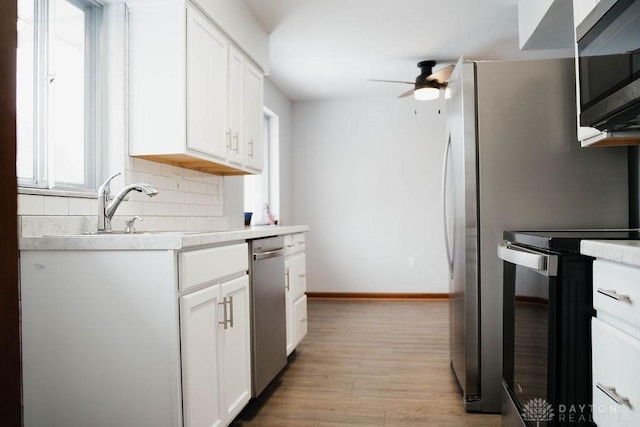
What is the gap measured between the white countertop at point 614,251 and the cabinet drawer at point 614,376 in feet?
0.58

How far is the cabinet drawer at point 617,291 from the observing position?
110cm

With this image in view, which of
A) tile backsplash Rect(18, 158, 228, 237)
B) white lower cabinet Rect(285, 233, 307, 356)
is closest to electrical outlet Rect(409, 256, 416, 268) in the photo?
white lower cabinet Rect(285, 233, 307, 356)

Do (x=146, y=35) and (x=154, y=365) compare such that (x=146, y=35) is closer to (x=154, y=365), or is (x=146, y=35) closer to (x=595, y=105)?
(x=154, y=365)

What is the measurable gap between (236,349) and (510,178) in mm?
1509

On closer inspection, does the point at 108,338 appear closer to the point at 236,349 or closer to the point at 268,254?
the point at 236,349

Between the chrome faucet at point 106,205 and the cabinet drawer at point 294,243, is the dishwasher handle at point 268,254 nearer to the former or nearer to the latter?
the cabinet drawer at point 294,243

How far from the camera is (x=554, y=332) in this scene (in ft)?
4.90

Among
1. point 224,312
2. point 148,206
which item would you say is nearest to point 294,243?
point 148,206

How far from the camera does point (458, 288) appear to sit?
8.84 ft

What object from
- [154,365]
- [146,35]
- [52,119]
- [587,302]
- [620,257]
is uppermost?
[146,35]

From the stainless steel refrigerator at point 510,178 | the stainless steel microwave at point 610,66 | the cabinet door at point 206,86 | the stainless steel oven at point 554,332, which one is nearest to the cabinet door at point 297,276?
the cabinet door at point 206,86

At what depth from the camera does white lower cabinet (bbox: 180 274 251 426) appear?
1.72 meters

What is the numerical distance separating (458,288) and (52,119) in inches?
83.8

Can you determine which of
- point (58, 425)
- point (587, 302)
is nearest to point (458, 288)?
point (587, 302)
